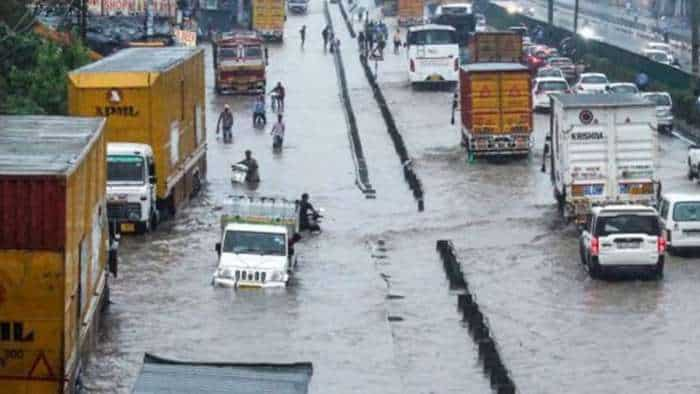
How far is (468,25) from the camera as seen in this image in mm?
98500

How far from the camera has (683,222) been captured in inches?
1515

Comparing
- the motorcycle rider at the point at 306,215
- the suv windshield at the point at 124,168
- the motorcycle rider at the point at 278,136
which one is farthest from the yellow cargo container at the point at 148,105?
the motorcycle rider at the point at 278,136

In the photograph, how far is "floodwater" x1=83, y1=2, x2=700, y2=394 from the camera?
2864 centimetres

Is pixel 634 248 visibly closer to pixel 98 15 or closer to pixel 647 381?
pixel 647 381

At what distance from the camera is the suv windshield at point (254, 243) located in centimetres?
3575

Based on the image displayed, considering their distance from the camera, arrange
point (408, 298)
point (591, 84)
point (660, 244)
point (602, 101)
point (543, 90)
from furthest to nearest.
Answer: point (591, 84) → point (543, 90) → point (602, 101) → point (660, 244) → point (408, 298)

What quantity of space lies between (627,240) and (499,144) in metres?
18.5

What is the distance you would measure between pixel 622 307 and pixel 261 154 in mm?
24246

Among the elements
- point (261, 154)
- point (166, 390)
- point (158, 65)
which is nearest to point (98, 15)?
point (261, 154)

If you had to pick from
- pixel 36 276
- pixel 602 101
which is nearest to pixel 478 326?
pixel 36 276

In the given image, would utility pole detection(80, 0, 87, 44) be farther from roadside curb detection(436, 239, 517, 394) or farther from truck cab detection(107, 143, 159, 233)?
roadside curb detection(436, 239, 517, 394)

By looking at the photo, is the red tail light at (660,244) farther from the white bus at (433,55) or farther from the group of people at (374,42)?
the group of people at (374,42)

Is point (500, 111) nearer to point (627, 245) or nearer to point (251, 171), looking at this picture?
point (251, 171)

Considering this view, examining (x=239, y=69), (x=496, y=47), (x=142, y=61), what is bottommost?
(x=239, y=69)
